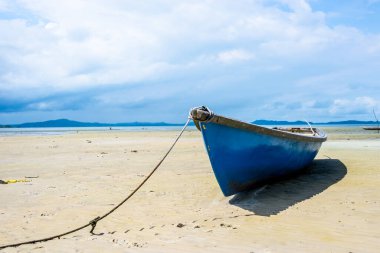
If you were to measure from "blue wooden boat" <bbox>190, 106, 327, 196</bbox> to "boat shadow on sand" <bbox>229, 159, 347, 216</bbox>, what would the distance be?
0.18 meters

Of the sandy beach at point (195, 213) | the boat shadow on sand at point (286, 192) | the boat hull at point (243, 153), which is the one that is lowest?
the sandy beach at point (195, 213)

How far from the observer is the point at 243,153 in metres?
6.20

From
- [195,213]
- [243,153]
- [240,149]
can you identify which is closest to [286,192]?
[243,153]

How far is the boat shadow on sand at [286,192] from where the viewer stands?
6017 millimetres

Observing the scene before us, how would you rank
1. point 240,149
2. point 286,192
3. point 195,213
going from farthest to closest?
1. point 286,192
2. point 240,149
3. point 195,213

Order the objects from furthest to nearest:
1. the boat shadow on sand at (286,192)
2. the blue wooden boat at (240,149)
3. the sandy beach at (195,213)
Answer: the boat shadow on sand at (286,192) < the blue wooden boat at (240,149) < the sandy beach at (195,213)

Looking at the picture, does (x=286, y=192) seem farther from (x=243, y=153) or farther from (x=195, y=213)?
(x=195, y=213)

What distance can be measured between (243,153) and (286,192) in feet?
4.91

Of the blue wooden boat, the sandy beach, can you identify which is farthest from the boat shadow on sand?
the blue wooden boat

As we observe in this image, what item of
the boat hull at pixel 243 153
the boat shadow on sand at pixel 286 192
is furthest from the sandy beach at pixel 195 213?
the boat hull at pixel 243 153

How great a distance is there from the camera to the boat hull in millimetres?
5957

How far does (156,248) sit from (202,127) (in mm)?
2220

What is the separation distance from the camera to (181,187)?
8.19m

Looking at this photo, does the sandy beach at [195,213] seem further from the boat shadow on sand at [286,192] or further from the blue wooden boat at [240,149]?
the blue wooden boat at [240,149]
